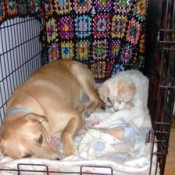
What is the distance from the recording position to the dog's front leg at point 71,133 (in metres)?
2.05

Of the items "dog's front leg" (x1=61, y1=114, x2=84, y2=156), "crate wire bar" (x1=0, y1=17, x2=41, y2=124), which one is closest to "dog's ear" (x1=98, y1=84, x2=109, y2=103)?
"dog's front leg" (x1=61, y1=114, x2=84, y2=156)

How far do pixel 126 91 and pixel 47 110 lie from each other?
0.83 meters

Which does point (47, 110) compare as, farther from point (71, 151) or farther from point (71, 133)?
point (71, 151)

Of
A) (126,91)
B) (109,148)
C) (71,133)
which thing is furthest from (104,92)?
(109,148)

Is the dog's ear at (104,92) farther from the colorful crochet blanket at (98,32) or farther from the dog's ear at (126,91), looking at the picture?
the colorful crochet blanket at (98,32)

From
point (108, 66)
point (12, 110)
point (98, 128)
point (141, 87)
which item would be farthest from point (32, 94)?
point (108, 66)

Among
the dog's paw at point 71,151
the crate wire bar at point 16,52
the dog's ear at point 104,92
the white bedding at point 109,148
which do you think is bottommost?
the dog's paw at point 71,151

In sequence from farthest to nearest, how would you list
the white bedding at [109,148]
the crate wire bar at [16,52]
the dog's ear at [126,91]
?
the dog's ear at [126,91]
the crate wire bar at [16,52]
the white bedding at [109,148]

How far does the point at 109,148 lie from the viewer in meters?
2.04

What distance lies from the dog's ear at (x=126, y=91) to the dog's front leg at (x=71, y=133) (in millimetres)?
536

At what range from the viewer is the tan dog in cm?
179

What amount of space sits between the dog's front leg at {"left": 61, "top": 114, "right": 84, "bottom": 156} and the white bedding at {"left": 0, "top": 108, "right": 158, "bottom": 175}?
0.21ft

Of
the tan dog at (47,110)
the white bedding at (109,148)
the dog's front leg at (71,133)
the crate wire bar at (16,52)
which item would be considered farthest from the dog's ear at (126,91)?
the crate wire bar at (16,52)

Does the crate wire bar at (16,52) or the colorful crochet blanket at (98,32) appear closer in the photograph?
the crate wire bar at (16,52)
